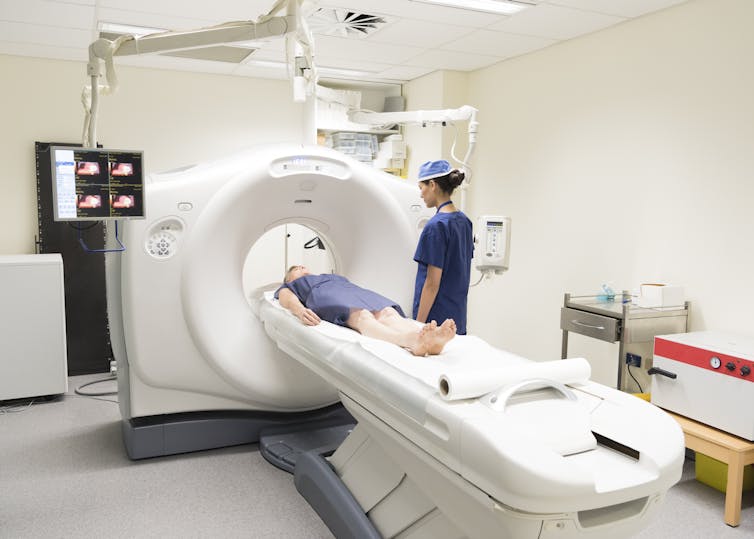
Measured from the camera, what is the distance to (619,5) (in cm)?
290

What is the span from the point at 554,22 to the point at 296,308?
80.5 inches

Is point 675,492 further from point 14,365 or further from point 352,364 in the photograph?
point 14,365

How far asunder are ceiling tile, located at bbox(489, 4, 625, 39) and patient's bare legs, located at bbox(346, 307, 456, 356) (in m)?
1.71

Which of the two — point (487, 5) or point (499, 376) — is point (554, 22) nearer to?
point (487, 5)

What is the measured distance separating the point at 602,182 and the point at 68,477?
2.88 metres

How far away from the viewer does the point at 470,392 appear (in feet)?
4.50

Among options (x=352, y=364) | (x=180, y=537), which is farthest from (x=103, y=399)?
(x=352, y=364)

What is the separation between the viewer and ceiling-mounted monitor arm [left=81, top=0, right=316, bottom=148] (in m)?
2.05

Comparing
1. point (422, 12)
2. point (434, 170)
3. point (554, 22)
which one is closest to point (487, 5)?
point (422, 12)

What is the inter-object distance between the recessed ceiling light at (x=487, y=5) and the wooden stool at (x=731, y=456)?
2021 mm

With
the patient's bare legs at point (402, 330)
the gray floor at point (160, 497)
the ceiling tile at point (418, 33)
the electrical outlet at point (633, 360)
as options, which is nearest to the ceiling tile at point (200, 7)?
the ceiling tile at point (418, 33)

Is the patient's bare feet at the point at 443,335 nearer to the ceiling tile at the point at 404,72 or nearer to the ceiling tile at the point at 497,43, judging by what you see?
the ceiling tile at the point at 497,43

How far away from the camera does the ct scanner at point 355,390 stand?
4.06 feet

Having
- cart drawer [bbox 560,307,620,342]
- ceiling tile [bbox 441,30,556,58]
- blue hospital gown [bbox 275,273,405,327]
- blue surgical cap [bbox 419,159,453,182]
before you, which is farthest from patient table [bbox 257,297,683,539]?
ceiling tile [bbox 441,30,556,58]
